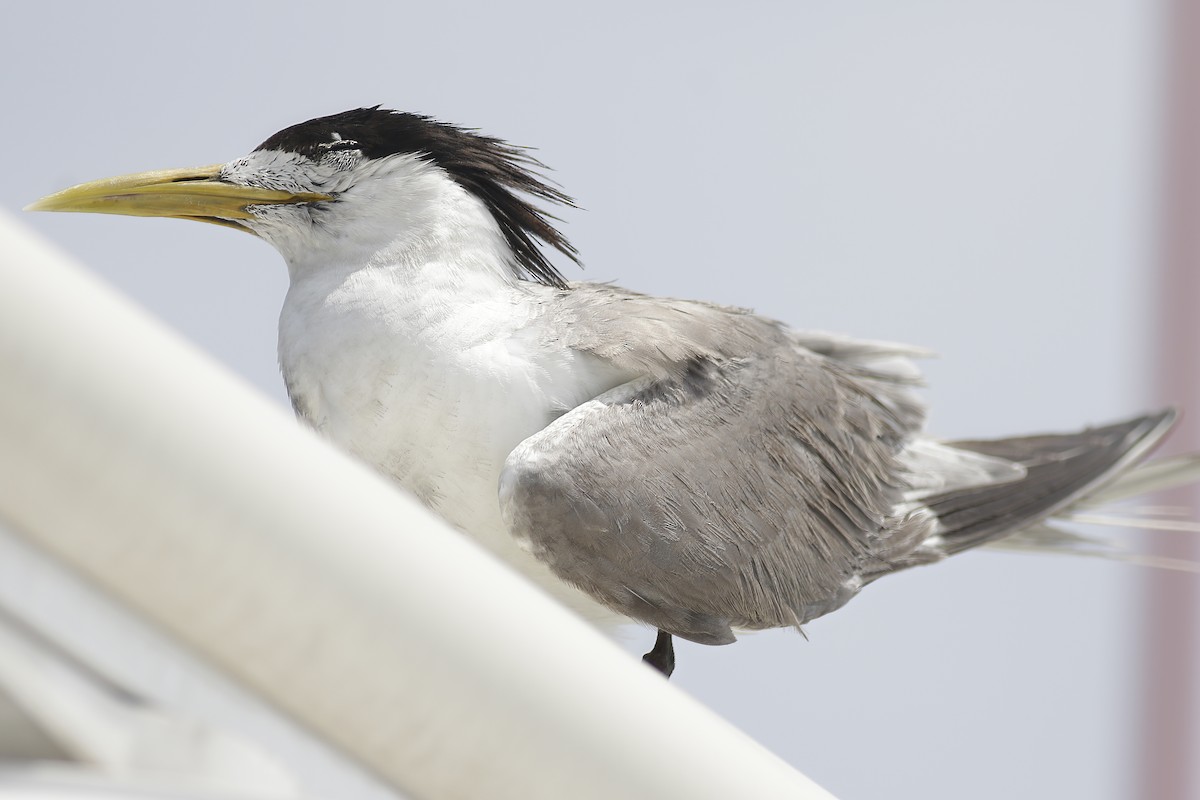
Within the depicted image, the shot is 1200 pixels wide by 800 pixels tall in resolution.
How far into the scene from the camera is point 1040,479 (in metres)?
1.91

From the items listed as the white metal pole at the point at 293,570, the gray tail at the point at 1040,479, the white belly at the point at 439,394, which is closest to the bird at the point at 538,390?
the white belly at the point at 439,394

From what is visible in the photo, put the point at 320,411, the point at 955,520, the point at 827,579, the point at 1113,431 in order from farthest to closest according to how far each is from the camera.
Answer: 1. the point at 1113,431
2. the point at 955,520
3. the point at 827,579
4. the point at 320,411

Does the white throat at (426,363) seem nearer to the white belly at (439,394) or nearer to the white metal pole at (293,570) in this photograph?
the white belly at (439,394)

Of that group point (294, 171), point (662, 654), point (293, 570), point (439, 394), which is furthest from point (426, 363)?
point (293, 570)

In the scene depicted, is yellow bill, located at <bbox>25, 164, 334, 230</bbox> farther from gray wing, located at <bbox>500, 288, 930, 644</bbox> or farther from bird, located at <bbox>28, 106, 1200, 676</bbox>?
gray wing, located at <bbox>500, 288, 930, 644</bbox>

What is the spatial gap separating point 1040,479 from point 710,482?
817 mm

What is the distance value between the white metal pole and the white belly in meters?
0.98

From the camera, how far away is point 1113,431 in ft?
6.57

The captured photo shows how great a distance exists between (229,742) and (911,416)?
1.71 meters

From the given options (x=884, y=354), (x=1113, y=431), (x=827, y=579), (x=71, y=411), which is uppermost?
(x=71, y=411)

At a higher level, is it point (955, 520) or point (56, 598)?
point (56, 598)

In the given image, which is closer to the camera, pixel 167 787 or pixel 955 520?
pixel 167 787

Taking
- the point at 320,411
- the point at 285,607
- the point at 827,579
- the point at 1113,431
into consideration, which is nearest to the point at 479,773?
the point at 285,607

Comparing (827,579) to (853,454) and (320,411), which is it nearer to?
(853,454)
